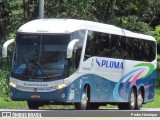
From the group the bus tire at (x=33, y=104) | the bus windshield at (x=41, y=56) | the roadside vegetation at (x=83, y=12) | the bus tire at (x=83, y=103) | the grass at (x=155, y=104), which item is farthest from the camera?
the roadside vegetation at (x=83, y=12)

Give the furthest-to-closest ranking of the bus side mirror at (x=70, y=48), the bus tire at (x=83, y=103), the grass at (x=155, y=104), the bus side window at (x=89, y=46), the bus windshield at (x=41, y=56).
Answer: the grass at (x=155, y=104) < the bus side window at (x=89, y=46) < the bus tire at (x=83, y=103) < the bus windshield at (x=41, y=56) < the bus side mirror at (x=70, y=48)

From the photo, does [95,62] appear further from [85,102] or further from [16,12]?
[16,12]

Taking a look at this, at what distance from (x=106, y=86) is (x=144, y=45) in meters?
4.30

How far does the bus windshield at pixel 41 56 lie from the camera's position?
19312 millimetres

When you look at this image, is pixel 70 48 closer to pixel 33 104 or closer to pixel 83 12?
pixel 33 104

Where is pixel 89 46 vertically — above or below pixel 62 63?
above

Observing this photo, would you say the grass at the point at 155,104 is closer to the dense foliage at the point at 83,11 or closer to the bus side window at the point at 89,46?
the dense foliage at the point at 83,11

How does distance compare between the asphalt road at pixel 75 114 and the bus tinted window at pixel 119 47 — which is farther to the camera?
the bus tinted window at pixel 119 47

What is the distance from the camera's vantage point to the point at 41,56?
1958 cm

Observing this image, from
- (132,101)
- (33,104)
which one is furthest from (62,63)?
(132,101)

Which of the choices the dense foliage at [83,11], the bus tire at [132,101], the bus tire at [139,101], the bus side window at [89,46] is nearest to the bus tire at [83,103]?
the bus side window at [89,46]

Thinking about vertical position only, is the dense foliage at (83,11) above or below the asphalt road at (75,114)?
below

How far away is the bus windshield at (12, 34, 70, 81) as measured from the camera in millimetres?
19312

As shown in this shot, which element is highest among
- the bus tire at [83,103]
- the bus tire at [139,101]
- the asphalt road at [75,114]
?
the asphalt road at [75,114]
